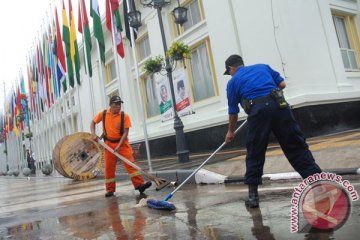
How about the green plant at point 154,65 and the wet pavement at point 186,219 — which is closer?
the wet pavement at point 186,219

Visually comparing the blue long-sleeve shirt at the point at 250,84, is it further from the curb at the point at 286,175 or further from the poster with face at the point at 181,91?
the poster with face at the point at 181,91

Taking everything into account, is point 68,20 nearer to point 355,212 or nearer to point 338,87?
point 338,87

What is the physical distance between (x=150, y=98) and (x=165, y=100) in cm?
827

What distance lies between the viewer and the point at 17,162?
37781 mm

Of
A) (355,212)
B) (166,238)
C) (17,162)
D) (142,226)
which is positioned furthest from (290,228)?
(17,162)

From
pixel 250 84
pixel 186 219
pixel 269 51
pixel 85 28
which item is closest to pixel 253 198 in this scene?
pixel 186 219

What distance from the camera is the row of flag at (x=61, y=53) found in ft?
48.7

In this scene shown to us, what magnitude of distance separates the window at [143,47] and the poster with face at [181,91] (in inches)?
345

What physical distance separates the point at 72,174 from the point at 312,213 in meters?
9.17

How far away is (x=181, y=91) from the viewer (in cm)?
1105

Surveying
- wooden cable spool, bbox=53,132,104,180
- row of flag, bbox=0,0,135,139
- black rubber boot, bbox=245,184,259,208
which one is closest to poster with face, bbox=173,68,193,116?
wooden cable spool, bbox=53,132,104,180

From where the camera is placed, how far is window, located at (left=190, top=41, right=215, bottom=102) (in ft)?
50.6

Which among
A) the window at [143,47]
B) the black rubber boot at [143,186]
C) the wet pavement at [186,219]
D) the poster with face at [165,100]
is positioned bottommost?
the wet pavement at [186,219]

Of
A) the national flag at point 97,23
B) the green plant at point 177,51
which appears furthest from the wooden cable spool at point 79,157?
the national flag at point 97,23
